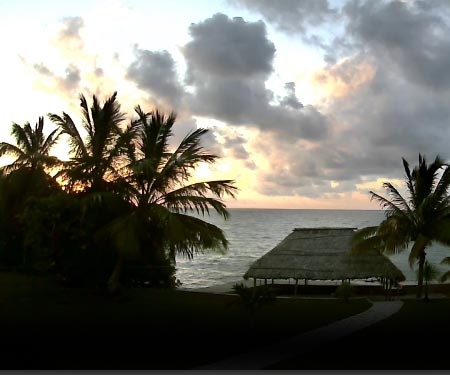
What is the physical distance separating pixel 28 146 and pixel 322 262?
47.5 ft

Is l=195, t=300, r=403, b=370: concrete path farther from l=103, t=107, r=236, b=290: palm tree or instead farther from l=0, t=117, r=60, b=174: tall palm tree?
l=0, t=117, r=60, b=174: tall palm tree

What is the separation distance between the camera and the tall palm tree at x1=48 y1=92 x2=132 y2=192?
50.9 feet

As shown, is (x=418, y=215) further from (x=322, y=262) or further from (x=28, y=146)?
(x=28, y=146)

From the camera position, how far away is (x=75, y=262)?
656 inches

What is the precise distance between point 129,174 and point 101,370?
8.55m

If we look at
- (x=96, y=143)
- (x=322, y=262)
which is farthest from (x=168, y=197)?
(x=322, y=262)

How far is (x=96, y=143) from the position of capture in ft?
53.0

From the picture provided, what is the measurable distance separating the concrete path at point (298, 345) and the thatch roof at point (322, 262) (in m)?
6.62

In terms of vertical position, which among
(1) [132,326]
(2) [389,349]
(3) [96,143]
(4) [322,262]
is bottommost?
(1) [132,326]

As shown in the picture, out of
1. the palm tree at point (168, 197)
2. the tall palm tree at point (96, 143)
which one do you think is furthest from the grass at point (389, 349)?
the tall palm tree at point (96, 143)

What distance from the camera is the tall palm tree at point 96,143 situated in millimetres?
15500

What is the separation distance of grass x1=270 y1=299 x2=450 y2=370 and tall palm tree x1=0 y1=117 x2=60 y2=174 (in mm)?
14974

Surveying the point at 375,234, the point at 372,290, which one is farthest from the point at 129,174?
the point at 372,290

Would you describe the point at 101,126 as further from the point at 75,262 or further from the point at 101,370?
the point at 101,370
